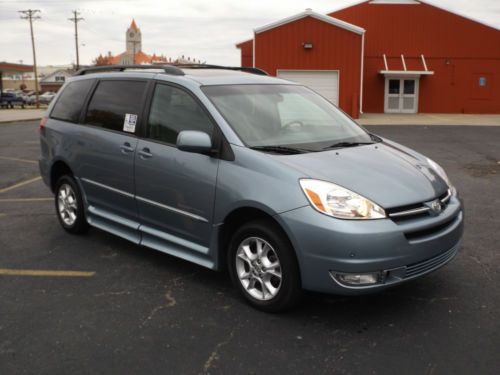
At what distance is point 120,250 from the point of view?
5684 mm

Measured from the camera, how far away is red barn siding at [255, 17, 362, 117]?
28.9 metres

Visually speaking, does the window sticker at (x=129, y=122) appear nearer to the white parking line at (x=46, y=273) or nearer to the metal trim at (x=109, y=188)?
the metal trim at (x=109, y=188)

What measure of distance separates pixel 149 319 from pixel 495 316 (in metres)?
2.47

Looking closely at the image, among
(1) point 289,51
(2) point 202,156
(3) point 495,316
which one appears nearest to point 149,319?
(2) point 202,156

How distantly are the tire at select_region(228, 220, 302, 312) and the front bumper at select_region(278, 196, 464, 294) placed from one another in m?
0.11

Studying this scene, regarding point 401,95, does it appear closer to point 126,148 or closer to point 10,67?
point 126,148

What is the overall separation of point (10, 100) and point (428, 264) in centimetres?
5453

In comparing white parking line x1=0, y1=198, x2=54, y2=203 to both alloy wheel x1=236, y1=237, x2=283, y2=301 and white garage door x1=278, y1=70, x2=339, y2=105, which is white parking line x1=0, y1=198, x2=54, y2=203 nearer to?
alloy wheel x1=236, y1=237, x2=283, y2=301

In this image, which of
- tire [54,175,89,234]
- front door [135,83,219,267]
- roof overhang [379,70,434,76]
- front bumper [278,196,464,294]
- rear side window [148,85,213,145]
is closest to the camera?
front bumper [278,196,464,294]

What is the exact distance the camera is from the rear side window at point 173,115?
460 cm

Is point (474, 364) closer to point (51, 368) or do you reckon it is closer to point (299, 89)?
point (51, 368)

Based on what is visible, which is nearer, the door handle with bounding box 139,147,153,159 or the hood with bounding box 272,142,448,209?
the hood with bounding box 272,142,448,209

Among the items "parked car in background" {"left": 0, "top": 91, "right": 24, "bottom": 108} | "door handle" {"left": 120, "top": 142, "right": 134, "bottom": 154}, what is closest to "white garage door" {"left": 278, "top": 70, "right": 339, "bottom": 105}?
"door handle" {"left": 120, "top": 142, "right": 134, "bottom": 154}

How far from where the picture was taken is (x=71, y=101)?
20.4ft
